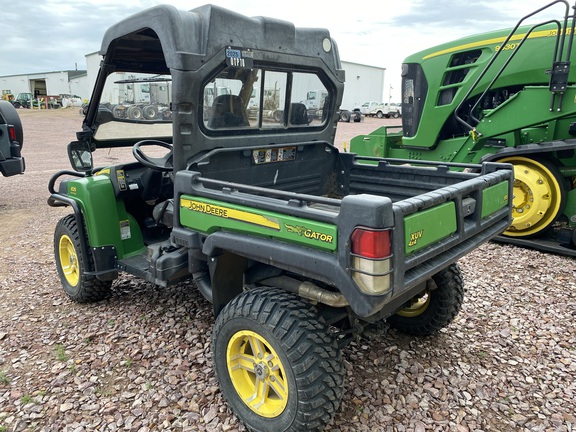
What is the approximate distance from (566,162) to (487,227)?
3201 millimetres

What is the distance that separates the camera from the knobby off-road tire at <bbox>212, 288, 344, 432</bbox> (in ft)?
7.43

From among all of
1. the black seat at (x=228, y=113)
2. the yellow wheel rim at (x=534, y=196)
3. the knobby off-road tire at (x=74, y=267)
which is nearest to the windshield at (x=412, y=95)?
the yellow wheel rim at (x=534, y=196)

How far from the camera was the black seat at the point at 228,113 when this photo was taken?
124 inches

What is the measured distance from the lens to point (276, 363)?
2.45 meters

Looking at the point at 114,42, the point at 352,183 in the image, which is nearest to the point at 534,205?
the point at 352,183

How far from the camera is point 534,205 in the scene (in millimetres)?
5367

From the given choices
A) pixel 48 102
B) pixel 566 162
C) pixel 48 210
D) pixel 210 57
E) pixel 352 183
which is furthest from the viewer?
pixel 48 102

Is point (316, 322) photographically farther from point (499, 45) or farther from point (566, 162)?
point (499, 45)

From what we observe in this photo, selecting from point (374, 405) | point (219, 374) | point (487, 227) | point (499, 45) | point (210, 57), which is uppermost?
point (499, 45)

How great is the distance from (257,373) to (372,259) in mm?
1002

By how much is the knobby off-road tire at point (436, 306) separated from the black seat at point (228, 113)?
171 cm

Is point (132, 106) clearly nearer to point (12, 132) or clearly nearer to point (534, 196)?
point (534, 196)

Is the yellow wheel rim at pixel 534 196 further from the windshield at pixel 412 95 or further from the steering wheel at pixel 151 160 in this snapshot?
the steering wheel at pixel 151 160

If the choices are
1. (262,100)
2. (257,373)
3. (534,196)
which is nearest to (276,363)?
(257,373)
